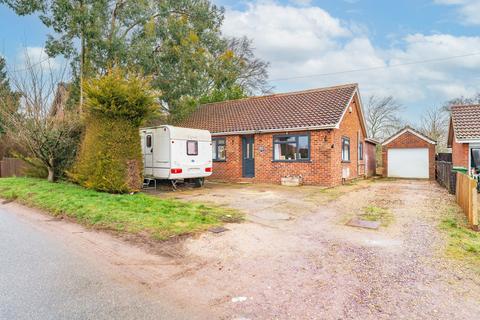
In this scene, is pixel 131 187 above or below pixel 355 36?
below

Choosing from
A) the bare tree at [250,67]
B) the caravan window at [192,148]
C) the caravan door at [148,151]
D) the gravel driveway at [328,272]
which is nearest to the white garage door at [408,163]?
the bare tree at [250,67]

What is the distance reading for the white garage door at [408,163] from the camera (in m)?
20.9

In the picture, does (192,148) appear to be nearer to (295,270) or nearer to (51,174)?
(51,174)

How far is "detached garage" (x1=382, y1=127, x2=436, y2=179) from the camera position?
2072cm

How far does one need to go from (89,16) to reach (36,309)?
15.4 meters

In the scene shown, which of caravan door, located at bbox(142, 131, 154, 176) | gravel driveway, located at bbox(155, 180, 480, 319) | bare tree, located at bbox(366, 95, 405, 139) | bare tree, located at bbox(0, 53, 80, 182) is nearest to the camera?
gravel driveway, located at bbox(155, 180, 480, 319)

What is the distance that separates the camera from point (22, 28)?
12867mm

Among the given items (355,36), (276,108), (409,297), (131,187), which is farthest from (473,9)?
(131,187)

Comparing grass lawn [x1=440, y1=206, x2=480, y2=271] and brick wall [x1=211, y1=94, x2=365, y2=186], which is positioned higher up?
brick wall [x1=211, y1=94, x2=365, y2=186]

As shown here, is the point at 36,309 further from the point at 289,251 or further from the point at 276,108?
the point at 276,108

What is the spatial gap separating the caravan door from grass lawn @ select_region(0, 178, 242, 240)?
2.97 metres

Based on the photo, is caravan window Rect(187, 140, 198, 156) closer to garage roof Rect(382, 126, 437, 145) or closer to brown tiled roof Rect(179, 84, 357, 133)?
brown tiled roof Rect(179, 84, 357, 133)

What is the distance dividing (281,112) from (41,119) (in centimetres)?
1116

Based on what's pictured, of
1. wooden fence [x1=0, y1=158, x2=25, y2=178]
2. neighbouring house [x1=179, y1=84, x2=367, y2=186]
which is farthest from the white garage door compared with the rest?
wooden fence [x1=0, y1=158, x2=25, y2=178]
